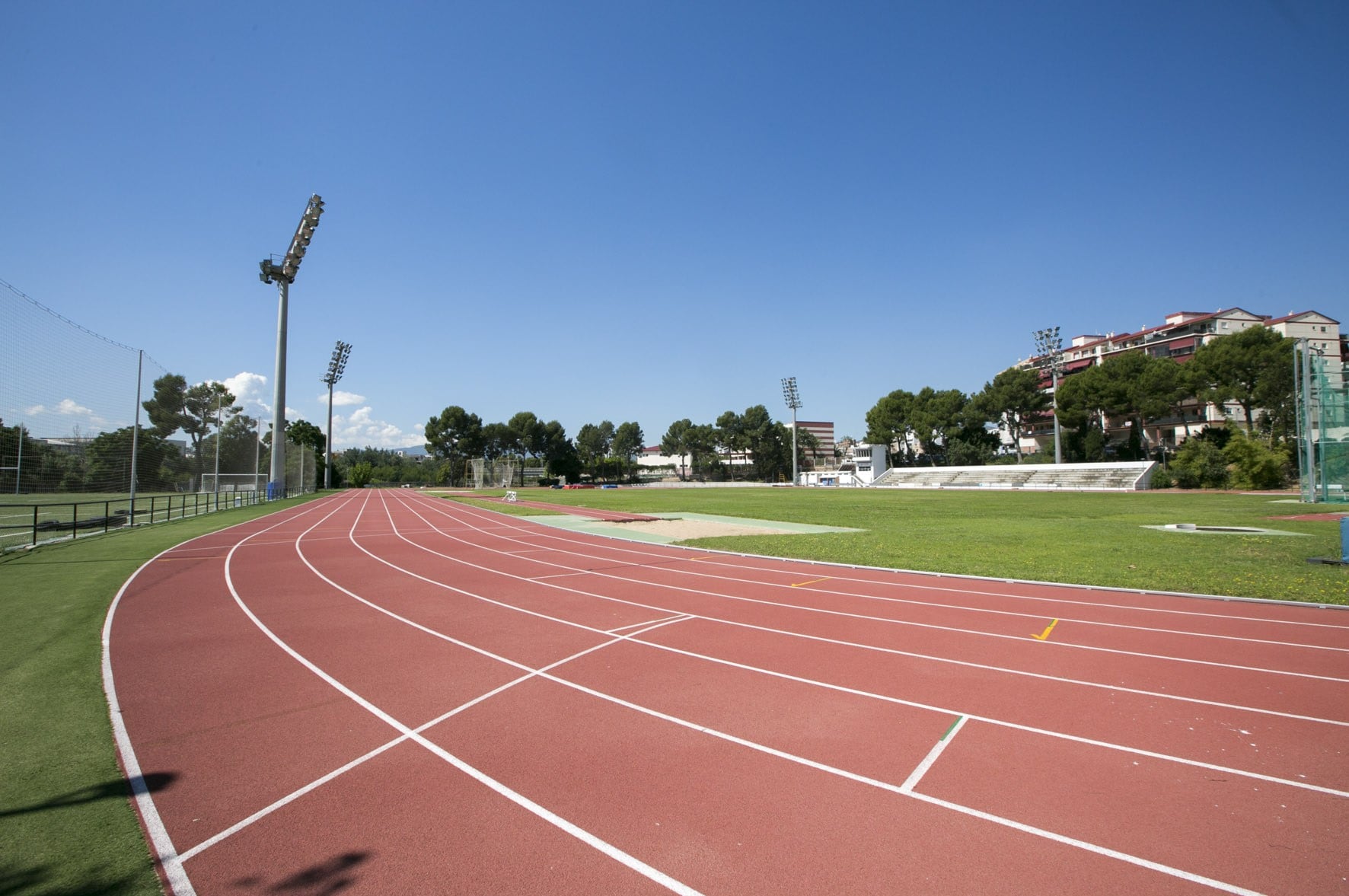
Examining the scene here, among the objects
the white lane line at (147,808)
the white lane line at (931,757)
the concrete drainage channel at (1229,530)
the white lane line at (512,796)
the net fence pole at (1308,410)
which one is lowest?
the white lane line at (931,757)

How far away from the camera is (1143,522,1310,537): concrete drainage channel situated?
56.4 feet

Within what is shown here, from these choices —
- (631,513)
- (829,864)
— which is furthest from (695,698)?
(631,513)

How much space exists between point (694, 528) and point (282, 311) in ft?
123

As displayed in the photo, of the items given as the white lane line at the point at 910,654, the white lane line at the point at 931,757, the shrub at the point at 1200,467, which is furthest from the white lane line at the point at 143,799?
the shrub at the point at 1200,467

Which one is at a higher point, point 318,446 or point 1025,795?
point 318,446

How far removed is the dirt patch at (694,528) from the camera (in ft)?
66.9

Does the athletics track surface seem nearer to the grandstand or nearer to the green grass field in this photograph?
the green grass field

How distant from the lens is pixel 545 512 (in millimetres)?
32562

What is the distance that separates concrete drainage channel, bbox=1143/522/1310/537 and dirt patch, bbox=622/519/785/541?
41.7 feet

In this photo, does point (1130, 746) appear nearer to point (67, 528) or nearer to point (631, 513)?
point (67, 528)

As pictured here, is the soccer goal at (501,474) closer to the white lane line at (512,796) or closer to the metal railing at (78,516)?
the metal railing at (78,516)

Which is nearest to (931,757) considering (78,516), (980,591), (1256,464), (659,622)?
(659,622)

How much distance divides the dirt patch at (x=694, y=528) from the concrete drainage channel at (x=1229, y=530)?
41.7ft

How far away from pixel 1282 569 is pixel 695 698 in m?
13.0
